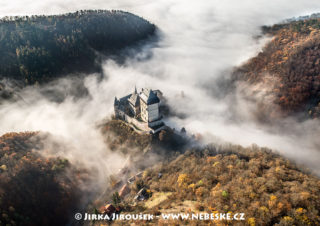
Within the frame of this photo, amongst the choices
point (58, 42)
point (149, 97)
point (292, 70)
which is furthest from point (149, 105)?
point (58, 42)

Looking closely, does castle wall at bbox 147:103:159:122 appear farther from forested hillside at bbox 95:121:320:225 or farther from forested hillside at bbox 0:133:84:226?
forested hillside at bbox 0:133:84:226

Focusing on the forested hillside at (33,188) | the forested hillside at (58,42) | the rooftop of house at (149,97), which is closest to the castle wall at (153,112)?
the rooftop of house at (149,97)

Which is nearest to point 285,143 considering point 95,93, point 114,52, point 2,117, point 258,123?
point 258,123

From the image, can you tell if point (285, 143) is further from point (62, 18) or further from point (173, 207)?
point (62, 18)

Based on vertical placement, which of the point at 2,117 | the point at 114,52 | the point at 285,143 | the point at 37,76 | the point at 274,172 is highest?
the point at 114,52

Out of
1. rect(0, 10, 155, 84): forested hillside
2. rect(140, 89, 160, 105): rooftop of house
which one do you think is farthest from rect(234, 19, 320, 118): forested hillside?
rect(0, 10, 155, 84): forested hillside

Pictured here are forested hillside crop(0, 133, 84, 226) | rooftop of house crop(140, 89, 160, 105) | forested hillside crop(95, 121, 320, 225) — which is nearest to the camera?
forested hillside crop(95, 121, 320, 225)

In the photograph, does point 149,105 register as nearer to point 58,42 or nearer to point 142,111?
point 142,111
